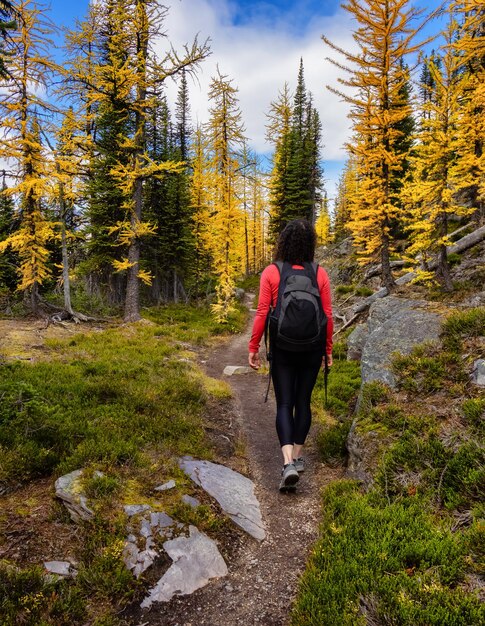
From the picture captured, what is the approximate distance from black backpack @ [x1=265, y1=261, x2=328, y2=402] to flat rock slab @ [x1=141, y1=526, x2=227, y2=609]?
7.09 feet

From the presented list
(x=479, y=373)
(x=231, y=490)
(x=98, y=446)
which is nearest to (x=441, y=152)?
(x=479, y=373)

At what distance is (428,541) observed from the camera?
2.98 metres

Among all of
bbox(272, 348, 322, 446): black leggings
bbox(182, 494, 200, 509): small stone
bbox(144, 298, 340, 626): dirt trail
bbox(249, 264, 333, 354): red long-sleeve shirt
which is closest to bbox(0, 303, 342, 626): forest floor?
bbox(144, 298, 340, 626): dirt trail

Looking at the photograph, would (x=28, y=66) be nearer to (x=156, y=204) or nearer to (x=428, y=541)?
(x=156, y=204)

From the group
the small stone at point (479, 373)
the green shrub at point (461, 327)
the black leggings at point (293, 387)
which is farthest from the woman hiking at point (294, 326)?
the green shrub at point (461, 327)

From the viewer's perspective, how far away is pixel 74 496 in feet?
12.8

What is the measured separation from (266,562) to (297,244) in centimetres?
364

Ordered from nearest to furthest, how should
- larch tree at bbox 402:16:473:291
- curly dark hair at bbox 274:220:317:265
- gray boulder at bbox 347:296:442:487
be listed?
curly dark hair at bbox 274:220:317:265 → gray boulder at bbox 347:296:442:487 → larch tree at bbox 402:16:473:291

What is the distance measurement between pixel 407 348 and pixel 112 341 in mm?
9905

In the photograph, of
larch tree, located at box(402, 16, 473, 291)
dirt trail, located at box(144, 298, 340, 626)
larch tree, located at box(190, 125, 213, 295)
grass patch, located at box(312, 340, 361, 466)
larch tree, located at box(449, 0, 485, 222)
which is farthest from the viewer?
larch tree, located at box(190, 125, 213, 295)

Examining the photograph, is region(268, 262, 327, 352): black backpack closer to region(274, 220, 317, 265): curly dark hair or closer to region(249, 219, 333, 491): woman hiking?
region(249, 219, 333, 491): woman hiking

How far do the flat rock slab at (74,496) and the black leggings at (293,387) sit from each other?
239 cm

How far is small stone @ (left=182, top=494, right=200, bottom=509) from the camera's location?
418 centimetres

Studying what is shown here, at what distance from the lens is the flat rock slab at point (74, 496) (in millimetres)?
3725
